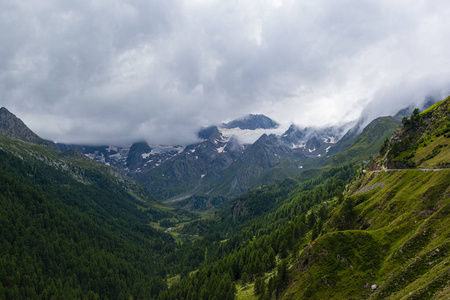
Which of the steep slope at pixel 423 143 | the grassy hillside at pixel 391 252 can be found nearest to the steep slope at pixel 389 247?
the grassy hillside at pixel 391 252

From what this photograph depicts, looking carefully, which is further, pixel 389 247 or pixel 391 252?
pixel 389 247

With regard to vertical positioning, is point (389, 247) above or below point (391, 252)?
above

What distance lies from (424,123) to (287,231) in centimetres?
10047

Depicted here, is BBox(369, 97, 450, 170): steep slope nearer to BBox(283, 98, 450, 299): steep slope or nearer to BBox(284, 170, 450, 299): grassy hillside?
BBox(283, 98, 450, 299): steep slope

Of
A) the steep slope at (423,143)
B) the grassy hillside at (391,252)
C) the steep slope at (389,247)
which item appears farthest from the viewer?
the steep slope at (423,143)

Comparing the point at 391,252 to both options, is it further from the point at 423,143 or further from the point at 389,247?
the point at 423,143

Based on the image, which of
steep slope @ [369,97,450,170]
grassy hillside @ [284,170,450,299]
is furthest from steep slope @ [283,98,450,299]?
steep slope @ [369,97,450,170]

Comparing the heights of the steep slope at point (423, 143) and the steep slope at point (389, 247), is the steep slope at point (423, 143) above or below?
above

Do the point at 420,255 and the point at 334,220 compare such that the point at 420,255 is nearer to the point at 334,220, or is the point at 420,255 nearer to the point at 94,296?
the point at 334,220

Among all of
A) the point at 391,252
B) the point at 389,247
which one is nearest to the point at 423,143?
the point at 389,247

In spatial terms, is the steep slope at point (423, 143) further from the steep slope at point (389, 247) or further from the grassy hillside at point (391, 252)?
the grassy hillside at point (391, 252)

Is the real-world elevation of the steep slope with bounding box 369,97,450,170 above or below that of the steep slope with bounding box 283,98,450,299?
A: above

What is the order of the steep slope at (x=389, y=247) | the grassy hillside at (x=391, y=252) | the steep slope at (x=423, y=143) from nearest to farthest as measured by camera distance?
the grassy hillside at (x=391, y=252), the steep slope at (x=389, y=247), the steep slope at (x=423, y=143)

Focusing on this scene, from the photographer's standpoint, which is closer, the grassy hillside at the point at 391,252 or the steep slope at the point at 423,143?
the grassy hillside at the point at 391,252
